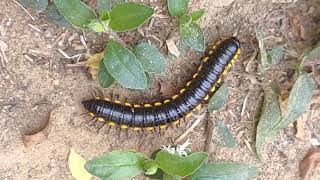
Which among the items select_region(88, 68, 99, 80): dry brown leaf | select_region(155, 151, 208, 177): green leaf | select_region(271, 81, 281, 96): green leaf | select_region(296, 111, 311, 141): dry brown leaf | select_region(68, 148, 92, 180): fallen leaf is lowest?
select_region(68, 148, 92, 180): fallen leaf

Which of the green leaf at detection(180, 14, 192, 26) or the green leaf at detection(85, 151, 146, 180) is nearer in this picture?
the green leaf at detection(85, 151, 146, 180)

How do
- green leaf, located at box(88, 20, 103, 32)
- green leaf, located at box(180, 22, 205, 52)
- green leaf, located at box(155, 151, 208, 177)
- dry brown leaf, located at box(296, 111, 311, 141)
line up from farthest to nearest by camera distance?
1. dry brown leaf, located at box(296, 111, 311, 141)
2. green leaf, located at box(180, 22, 205, 52)
3. green leaf, located at box(155, 151, 208, 177)
4. green leaf, located at box(88, 20, 103, 32)

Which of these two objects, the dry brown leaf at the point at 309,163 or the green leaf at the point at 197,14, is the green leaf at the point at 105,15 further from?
the dry brown leaf at the point at 309,163

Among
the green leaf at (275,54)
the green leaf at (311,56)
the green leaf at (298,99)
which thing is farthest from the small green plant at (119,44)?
the green leaf at (311,56)

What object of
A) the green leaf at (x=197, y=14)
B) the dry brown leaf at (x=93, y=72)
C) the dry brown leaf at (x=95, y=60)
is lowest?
the dry brown leaf at (x=93, y=72)

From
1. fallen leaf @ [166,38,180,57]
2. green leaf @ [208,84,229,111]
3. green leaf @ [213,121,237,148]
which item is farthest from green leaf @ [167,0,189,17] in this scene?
green leaf @ [213,121,237,148]

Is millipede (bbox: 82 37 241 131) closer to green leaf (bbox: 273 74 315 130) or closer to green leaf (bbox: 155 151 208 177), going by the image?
green leaf (bbox: 155 151 208 177)

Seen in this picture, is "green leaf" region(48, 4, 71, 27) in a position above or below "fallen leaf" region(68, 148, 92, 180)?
above

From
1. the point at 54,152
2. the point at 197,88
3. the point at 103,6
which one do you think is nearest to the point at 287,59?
the point at 197,88

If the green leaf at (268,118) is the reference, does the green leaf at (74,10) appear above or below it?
above
